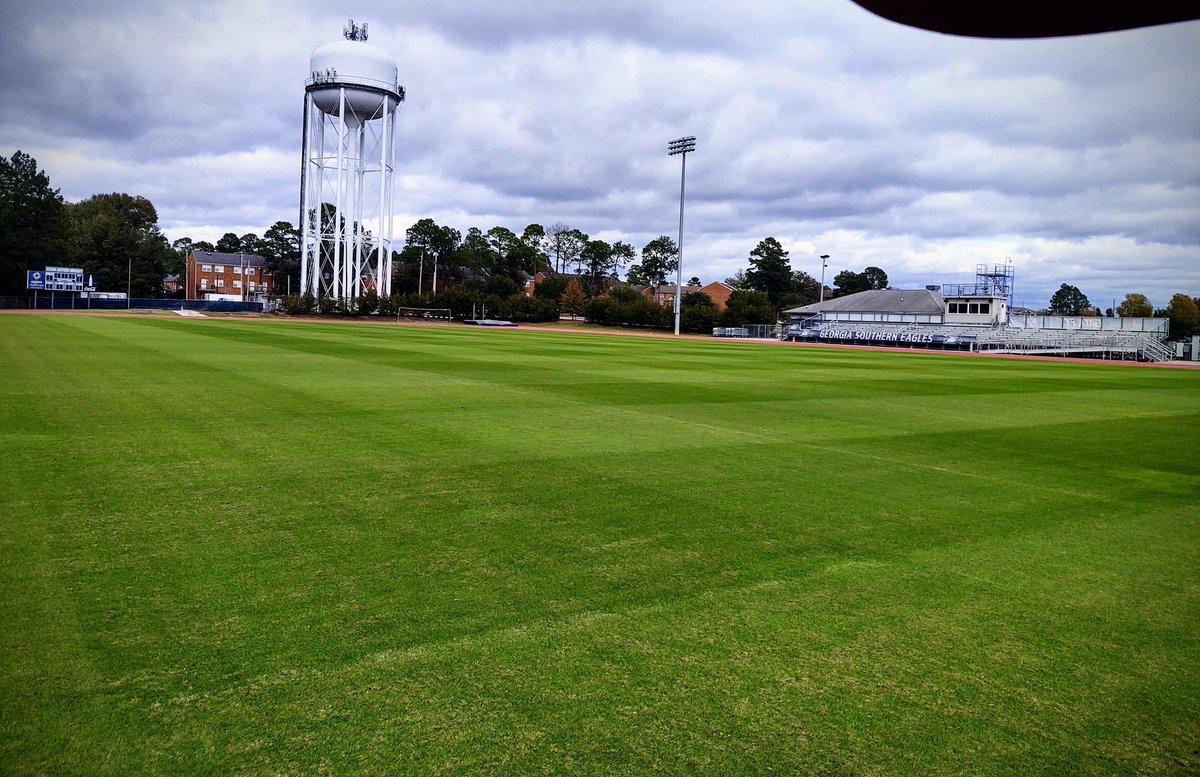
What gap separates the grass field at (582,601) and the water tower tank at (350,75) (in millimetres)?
69226

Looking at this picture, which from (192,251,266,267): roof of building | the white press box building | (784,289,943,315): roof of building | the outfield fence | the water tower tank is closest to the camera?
the white press box building

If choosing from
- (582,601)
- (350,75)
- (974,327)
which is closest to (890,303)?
(974,327)

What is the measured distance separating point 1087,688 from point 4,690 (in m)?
4.92

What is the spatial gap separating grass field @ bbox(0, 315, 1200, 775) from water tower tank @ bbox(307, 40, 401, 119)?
227 feet

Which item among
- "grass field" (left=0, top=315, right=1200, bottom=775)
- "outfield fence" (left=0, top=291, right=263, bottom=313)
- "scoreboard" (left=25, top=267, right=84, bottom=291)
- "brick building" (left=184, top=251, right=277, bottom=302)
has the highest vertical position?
"brick building" (left=184, top=251, right=277, bottom=302)

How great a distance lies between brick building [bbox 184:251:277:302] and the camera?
129 metres

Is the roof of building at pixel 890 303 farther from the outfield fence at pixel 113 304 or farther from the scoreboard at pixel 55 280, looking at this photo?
the scoreboard at pixel 55 280

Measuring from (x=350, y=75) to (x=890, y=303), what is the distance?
57.6 meters

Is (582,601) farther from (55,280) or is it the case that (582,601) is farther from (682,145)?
(55,280)

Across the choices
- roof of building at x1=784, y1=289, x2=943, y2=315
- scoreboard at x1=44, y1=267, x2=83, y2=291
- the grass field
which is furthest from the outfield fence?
the grass field

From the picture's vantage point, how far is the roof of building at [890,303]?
8094 centimetres

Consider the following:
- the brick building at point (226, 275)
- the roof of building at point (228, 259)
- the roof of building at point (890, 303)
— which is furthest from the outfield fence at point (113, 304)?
the roof of building at point (890, 303)

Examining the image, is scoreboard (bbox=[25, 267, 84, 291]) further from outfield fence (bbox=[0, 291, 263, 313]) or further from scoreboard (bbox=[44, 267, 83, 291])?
outfield fence (bbox=[0, 291, 263, 313])

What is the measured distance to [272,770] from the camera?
2.98m
